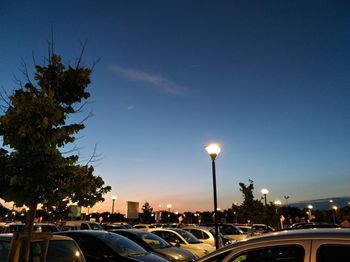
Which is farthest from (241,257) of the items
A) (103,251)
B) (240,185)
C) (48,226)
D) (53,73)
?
(240,185)

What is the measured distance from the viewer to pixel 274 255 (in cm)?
373

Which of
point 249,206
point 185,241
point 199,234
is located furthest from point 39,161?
point 249,206

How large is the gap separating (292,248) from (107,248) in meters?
6.71

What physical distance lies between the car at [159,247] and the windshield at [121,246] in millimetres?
1722

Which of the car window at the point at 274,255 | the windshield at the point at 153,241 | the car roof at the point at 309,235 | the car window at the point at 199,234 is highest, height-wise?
the car window at the point at 199,234

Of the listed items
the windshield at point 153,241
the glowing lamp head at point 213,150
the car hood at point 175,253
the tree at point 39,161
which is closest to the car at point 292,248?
the tree at point 39,161

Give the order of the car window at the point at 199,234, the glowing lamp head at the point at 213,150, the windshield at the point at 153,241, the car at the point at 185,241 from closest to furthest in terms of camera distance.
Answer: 1. the windshield at the point at 153,241
2. the car at the point at 185,241
3. the glowing lamp head at the point at 213,150
4. the car window at the point at 199,234

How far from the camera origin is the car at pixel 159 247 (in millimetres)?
11760

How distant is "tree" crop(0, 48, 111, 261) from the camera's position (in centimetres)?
646

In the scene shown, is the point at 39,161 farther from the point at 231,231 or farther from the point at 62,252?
the point at 231,231

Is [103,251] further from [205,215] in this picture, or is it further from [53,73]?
[205,215]

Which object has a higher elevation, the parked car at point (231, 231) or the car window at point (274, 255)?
the parked car at point (231, 231)

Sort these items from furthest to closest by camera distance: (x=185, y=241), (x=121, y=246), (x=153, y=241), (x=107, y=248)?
(x=185, y=241) < (x=153, y=241) < (x=121, y=246) < (x=107, y=248)

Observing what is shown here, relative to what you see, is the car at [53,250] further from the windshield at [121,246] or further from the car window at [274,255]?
the car window at [274,255]
